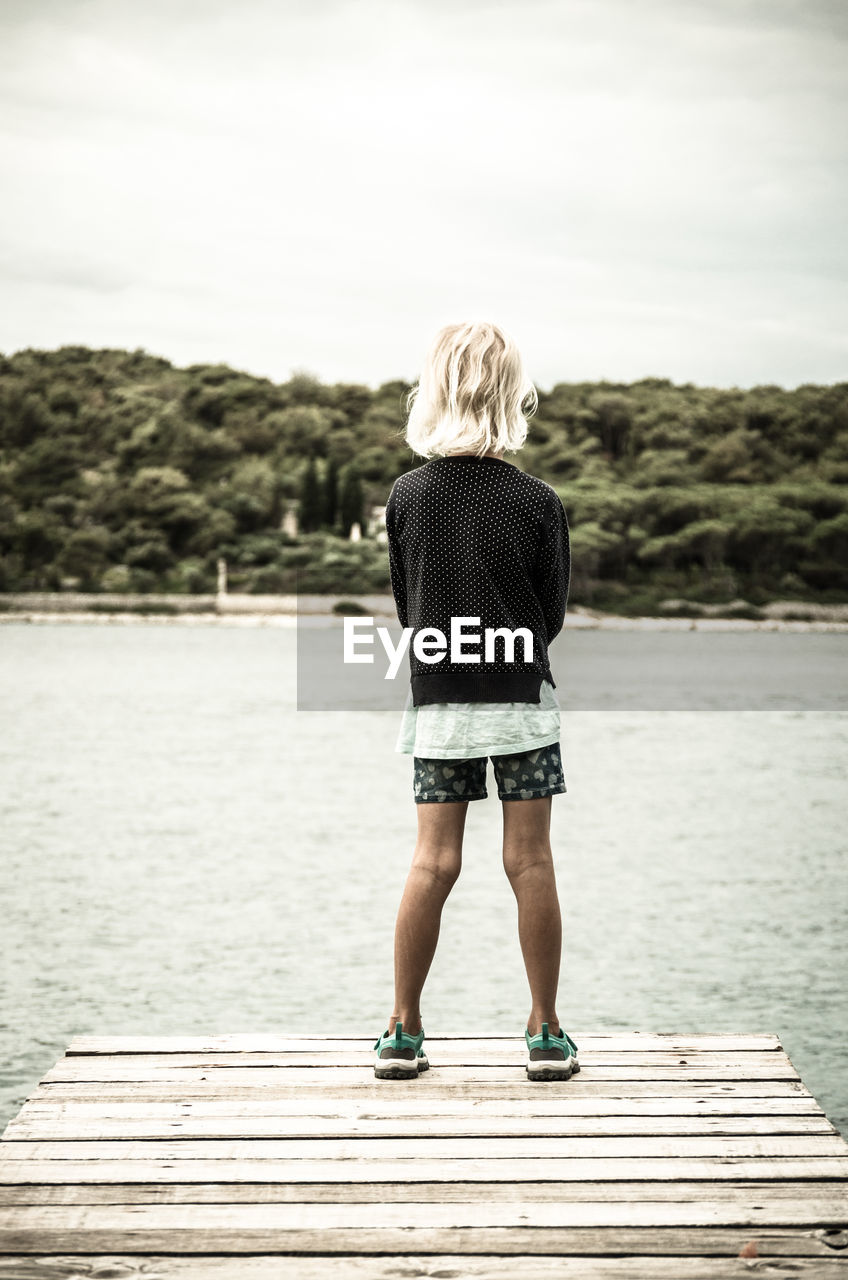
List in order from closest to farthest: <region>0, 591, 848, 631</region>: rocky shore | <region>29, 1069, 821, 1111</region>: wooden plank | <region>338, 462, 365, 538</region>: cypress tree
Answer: <region>29, 1069, 821, 1111</region>: wooden plank → <region>0, 591, 848, 631</region>: rocky shore → <region>338, 462, 365, 538</region>: cypress tree

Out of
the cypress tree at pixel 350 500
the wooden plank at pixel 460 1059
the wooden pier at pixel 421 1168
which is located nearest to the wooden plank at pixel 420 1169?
the wooden pier at pixel 421 1168

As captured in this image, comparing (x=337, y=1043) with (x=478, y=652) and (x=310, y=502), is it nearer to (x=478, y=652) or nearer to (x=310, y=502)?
(x=478, y=652)

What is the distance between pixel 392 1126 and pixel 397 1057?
8.6 inches

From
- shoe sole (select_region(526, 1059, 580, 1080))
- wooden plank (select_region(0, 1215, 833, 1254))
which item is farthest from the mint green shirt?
wooden plank (select_region(0, 1215, 833, 1254))

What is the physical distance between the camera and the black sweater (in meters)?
2.38

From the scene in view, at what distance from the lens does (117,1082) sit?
243cm

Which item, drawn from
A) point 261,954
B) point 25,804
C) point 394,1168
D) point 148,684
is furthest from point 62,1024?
point 148,684

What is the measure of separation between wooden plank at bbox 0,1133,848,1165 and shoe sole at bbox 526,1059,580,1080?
25 centimetres

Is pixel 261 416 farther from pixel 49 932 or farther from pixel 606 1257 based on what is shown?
pixel 606 1257

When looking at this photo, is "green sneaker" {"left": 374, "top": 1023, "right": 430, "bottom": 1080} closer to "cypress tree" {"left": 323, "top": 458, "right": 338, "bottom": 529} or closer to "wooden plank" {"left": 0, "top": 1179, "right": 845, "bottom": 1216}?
"wooden plank" {"left": 0, "top": 1179, "right": 845, "bottom": 1216}

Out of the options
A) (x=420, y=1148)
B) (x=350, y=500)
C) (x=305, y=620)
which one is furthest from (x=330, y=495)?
(x=420, y=1148)

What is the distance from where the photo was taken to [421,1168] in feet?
6.73

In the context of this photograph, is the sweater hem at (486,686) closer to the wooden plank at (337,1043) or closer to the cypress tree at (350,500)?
the wooden plank at (337,1043)

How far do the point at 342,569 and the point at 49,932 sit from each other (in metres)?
63.8
